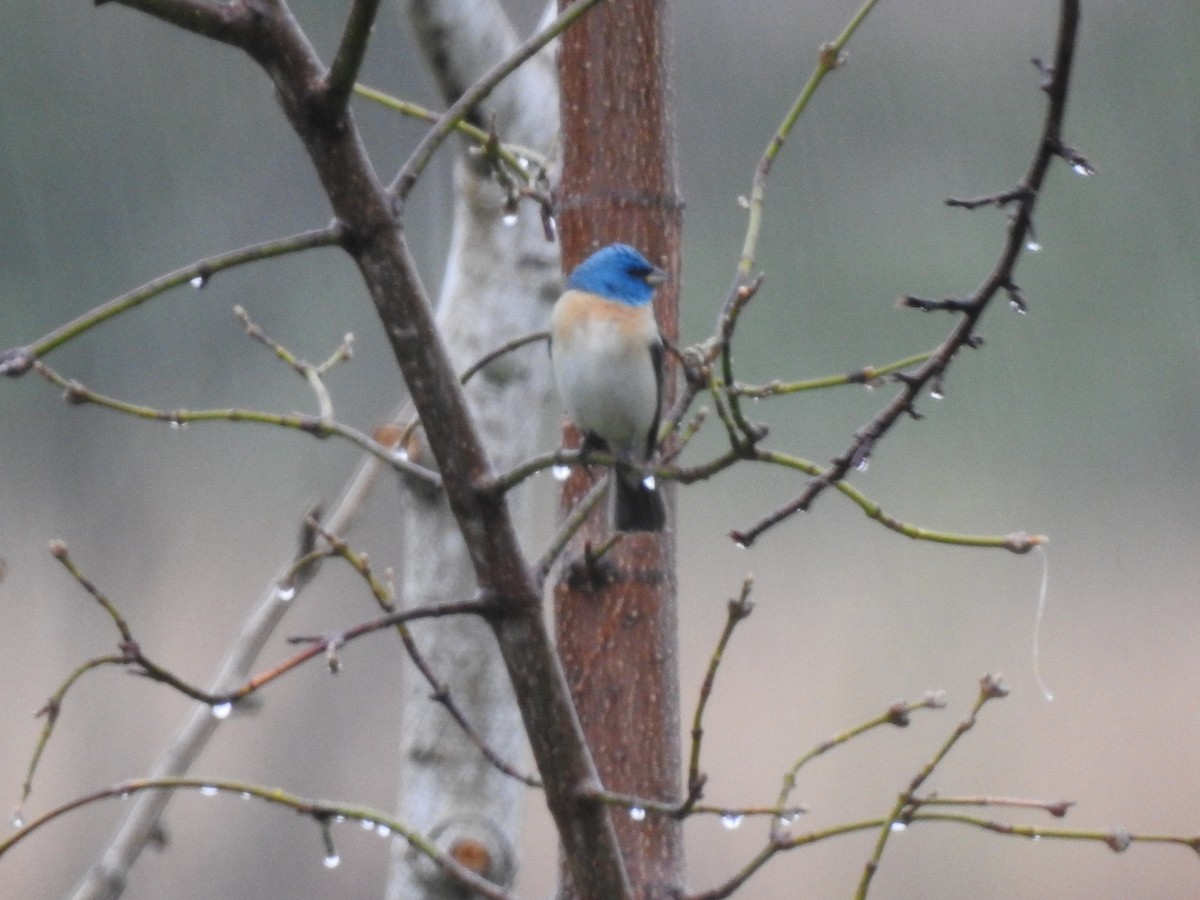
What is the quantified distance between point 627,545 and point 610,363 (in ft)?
1.10

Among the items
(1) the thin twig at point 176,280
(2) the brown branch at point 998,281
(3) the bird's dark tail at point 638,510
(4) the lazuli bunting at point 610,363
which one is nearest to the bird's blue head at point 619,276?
(4) the lazuli bunting at point 610,363

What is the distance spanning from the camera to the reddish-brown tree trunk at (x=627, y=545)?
4.87ft

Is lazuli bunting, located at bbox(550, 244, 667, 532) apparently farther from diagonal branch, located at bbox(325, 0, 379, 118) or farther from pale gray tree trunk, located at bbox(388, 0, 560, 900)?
diagonal branch, located at bbox(325, 0, 379, 118)

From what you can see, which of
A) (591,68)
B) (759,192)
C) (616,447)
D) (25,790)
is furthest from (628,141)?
(25,790)

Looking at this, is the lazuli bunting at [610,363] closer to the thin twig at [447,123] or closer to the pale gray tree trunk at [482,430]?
the pale gray tree trunk at [482,430]

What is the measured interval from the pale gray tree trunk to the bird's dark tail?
2.26 feet

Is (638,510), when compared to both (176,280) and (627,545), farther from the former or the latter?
(176,280)

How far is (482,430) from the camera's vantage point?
215 cm

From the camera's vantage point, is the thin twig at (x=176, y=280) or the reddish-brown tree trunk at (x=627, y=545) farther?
the reddish-brown tree trunk at (x=627, y=545)

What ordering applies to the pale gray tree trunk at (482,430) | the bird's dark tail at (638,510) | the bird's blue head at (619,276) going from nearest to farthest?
1. the bird's dark tail at (638,510)
2. the bird's blue head at (619,276)
3. the pale gray tree trunk at (482,430)

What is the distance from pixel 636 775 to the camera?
1.47 m

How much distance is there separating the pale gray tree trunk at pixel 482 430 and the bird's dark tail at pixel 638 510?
0.69m

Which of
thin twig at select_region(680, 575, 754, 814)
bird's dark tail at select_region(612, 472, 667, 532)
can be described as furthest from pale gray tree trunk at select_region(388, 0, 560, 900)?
thin twig at select_region(680, 575, 754, 814)

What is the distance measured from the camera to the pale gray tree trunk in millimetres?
2150
